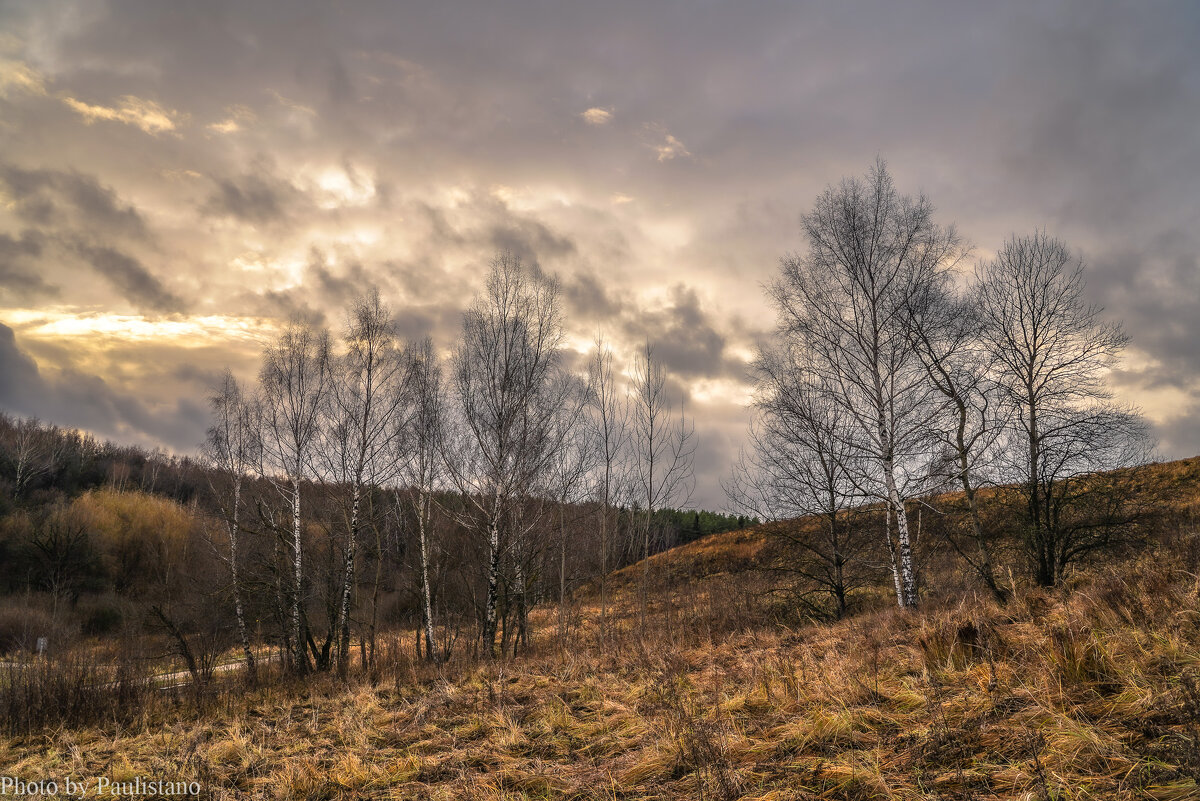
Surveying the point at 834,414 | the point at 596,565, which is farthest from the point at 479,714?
the point at 596,565

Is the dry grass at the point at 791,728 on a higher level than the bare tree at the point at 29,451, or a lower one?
lower

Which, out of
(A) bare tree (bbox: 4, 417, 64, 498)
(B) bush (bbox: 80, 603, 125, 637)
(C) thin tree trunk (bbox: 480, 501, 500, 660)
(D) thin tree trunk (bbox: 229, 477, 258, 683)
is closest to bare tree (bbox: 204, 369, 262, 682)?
(D) thin tree trunk (bbox: 229, 477, 258, 683)

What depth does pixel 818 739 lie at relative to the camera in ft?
13.3

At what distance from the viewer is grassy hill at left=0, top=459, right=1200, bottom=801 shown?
10.4ft

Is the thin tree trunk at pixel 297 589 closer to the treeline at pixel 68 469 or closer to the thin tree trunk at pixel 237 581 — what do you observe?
the thin tree trunk at pixel 237 581

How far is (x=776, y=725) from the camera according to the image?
4.53 m

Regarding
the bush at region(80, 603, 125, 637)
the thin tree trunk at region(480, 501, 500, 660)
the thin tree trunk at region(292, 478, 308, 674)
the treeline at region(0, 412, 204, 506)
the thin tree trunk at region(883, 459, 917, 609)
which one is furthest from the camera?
the treeline at region(0, 412, 204, 506)

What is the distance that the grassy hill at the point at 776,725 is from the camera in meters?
3.17

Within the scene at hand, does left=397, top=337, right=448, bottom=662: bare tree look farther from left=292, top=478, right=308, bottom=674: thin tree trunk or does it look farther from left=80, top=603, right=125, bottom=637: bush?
left=80, top=603, right=125, bottom=637: bush

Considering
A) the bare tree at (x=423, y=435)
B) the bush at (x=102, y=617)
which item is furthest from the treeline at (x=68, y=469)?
the bare tree at (x=423, y=435)

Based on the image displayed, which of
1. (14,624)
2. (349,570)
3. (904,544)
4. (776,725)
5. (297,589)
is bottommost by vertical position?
(14,624)

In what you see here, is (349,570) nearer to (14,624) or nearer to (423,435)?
(423,435)

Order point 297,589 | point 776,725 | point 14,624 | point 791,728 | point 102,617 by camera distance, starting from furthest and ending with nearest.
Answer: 1. point 102,617
2. point 14,624
3. point 297,589
4. point 776,725
5. point 791,728

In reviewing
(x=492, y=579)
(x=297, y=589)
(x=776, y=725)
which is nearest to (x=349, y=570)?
(x=297, y=589)
